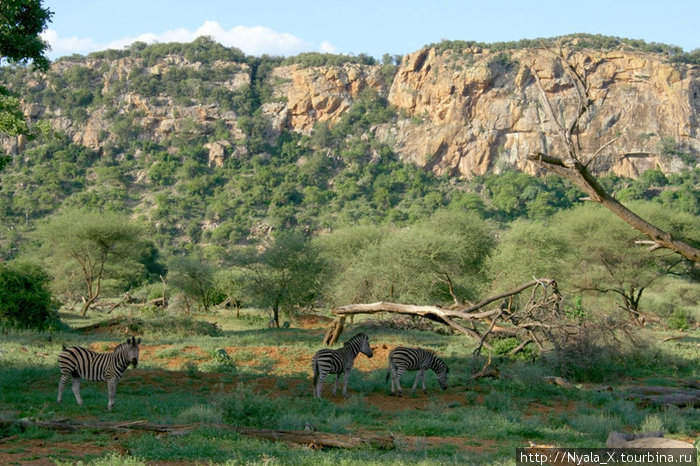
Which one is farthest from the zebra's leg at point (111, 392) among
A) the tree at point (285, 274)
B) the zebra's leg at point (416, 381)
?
the tree at point (285, 274)

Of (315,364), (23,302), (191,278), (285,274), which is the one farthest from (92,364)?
(191,278)

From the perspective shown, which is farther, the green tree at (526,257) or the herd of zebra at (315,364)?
the green tree at (526,257)

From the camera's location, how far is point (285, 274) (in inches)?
1147

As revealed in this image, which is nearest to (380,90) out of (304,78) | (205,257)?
(304,78)

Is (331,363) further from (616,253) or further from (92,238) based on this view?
(616,253)

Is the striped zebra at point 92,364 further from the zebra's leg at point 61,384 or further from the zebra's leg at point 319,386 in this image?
the zebra's leg at point 319,386

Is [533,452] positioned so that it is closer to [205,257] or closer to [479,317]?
[479,317]

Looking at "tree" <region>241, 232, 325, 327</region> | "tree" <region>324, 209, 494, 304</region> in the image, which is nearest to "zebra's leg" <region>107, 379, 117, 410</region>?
"tree" <region>324, 209, 494, 304</region>

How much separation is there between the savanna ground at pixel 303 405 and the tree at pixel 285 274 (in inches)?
280

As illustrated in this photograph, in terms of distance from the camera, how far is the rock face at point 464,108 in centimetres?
8562

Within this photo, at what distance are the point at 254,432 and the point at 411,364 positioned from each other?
5.29 metres

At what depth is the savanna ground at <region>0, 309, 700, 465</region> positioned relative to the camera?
317 inches

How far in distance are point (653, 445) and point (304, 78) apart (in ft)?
312

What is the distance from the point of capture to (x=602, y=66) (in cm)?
9194
